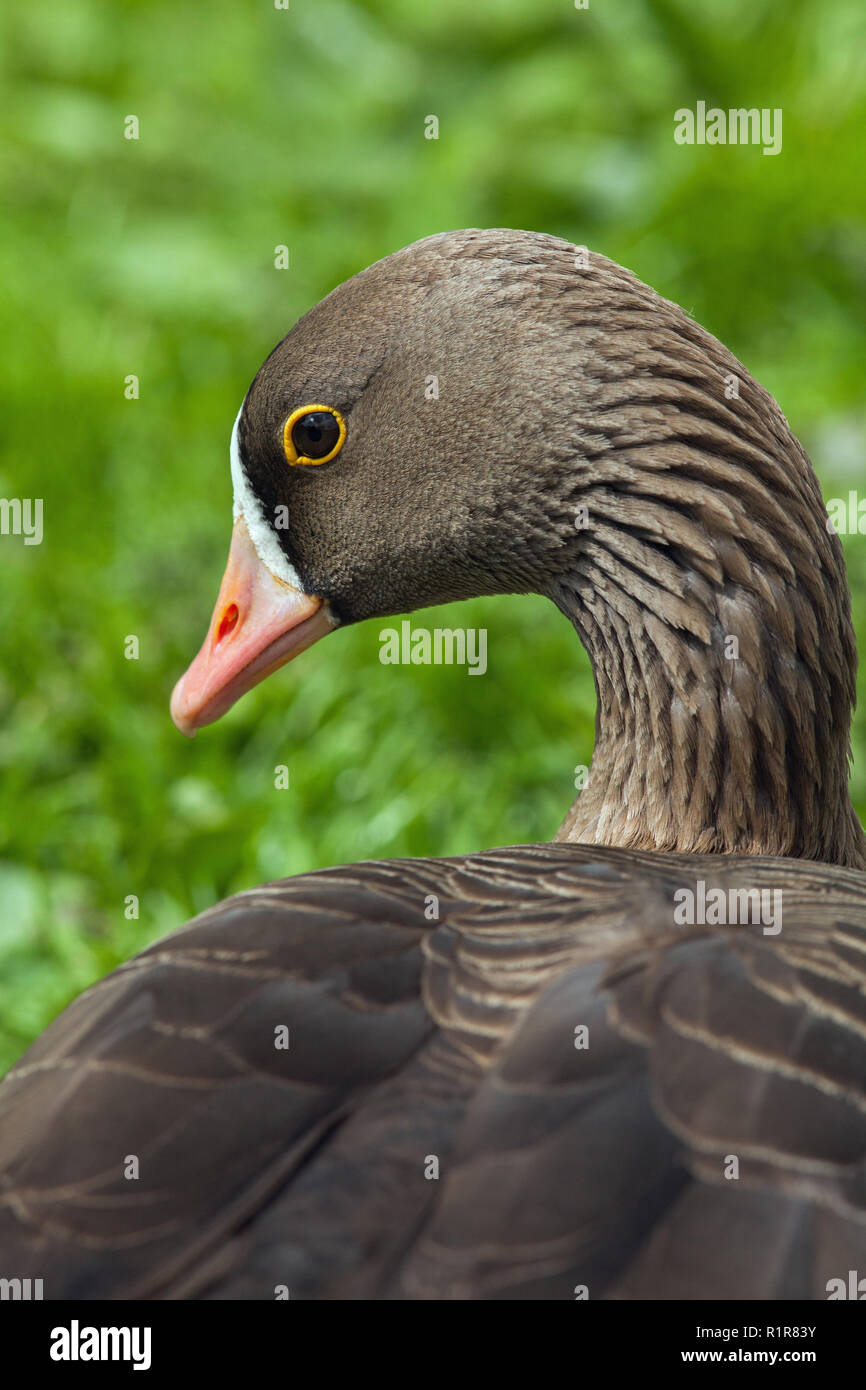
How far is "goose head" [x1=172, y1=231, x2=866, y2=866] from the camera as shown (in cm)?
270

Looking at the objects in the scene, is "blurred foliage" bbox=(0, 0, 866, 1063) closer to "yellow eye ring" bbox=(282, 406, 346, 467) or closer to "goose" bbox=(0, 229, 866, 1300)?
"goose" bbox=(0, 229, 866, 1300)

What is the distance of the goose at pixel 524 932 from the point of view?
1.69m

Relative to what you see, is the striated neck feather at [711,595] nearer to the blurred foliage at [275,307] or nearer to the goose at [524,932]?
the goose at [524,932]

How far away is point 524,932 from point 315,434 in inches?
48.1

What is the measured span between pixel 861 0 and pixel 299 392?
222 inches

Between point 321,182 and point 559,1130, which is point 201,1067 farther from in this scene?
point 321,182

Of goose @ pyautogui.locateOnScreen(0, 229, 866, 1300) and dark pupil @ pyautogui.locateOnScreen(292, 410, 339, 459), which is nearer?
goose @ pyautogui.locateOnScreen(0, 229, 866, 1300)

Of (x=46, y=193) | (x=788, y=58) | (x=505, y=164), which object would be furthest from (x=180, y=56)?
(x=788, y=58)

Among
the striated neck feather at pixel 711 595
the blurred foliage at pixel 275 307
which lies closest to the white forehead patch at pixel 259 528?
the striated neck feather at pixel 711 595

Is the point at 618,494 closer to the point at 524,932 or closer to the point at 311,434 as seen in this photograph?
the point at 311,434

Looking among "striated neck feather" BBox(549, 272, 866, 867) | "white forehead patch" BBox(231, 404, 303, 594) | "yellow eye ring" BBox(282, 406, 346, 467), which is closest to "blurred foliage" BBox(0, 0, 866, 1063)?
"white forehead patch" BBox(231, 404, 303, 594)

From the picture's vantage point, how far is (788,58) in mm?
7102

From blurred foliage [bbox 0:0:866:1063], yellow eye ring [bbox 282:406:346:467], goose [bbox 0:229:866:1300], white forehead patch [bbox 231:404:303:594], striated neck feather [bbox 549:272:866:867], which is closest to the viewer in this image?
goose [bbox 0:229:866:1300]

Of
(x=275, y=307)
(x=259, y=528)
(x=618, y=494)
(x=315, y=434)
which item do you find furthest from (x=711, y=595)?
(x=275, y=307)
